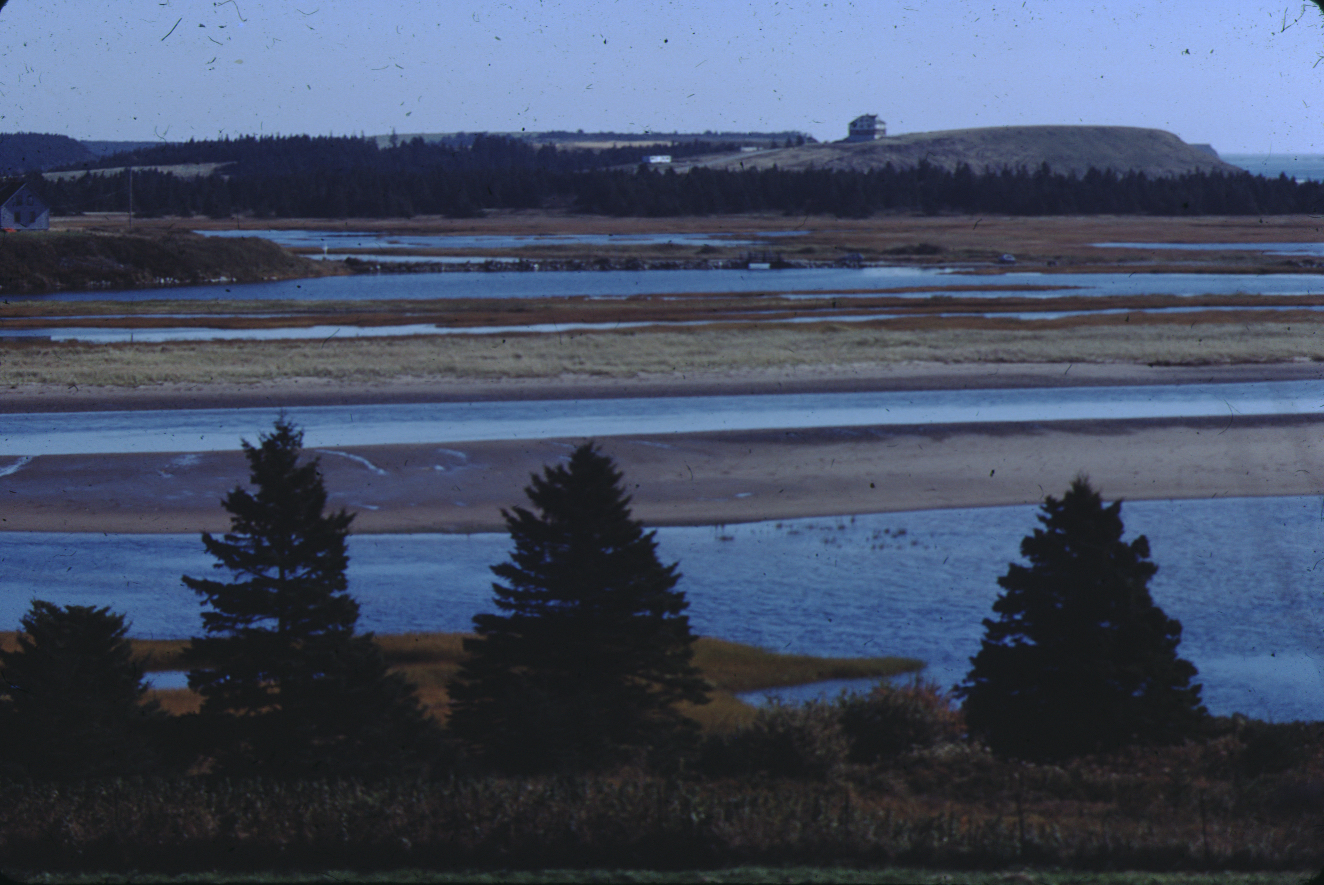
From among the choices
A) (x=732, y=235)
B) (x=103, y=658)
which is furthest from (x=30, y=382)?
(x=732, y=235)

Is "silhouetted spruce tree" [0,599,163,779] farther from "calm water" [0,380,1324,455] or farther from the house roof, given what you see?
the house roof

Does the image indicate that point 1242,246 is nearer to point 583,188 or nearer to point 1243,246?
point 1243,246

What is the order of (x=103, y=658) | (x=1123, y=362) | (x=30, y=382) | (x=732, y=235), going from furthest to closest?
(x=732, y=235), (x=1123, y=362), (x=30, y=382), (x=103, y=658)

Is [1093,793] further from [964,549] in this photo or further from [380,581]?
[380,581]

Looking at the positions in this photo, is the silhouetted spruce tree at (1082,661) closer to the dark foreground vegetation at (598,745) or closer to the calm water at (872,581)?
the dark foreground vegetation at (598,745)

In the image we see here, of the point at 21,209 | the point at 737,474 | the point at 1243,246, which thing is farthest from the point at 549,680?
the point at 21,209
